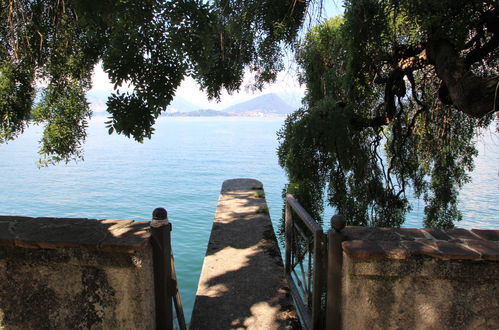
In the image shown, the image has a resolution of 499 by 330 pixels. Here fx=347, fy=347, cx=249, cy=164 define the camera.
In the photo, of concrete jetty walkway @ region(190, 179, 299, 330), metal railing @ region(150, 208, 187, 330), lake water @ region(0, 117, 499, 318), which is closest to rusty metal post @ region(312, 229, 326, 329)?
concrete jetty walkway @ region(190, 179, 299, 330)

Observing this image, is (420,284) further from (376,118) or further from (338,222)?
(376,118)

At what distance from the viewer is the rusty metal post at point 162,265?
2740 mm

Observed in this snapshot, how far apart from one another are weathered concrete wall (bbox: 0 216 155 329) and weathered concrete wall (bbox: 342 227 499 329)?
1.60 meters

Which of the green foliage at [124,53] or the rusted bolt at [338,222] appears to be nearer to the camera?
the rusted bolt at [338,222]

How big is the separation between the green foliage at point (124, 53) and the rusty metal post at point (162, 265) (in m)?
1.03

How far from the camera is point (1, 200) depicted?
19.8 meters

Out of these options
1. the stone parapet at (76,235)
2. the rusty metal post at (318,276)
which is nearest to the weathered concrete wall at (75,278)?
the stone parapet at (76,235)

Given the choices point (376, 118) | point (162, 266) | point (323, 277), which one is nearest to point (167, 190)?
point (376, 118)

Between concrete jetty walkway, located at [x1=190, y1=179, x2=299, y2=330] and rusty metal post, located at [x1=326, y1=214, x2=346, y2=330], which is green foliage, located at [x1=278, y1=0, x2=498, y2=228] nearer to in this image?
concrete jetty walkway, located at [x1=190, y1=179, x2=299, y2=330]

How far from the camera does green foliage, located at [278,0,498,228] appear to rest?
5.14 m

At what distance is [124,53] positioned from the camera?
3.28 metres

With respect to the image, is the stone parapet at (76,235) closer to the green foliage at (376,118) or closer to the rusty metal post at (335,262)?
the rusty metal post at (335,262)

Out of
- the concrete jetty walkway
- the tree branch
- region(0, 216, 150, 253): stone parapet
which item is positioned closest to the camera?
region(0, 216, 150, 253): stone parapet

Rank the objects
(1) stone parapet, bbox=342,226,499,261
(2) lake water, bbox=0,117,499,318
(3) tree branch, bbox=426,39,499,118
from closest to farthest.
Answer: (1) stone parapet, bbox=342,226,499,261, (3) tree branch, bbox=426,39,499,118, (2) lake water, bbox=0,117,499,318
